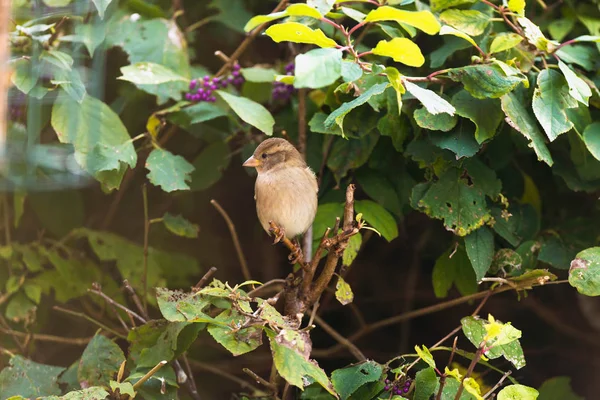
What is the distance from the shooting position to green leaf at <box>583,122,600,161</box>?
1.83 m

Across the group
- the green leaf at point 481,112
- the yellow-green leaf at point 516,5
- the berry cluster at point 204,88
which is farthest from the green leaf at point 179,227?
the yellow-green leaf at point 516,5

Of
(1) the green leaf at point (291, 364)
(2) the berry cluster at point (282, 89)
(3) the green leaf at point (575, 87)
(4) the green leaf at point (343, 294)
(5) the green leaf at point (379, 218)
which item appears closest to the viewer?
(1) the green leaf at point (291, 364)

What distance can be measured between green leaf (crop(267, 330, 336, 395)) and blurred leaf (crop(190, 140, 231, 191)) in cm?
80

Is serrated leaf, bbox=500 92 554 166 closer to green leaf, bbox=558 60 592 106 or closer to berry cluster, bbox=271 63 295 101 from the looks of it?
green leaf, bbox=558 60 592 106

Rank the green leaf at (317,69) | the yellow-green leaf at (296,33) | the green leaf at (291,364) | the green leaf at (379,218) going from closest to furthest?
the green leaf at (317,69)
the yellow-green leaf at (296,33)
the green leaf at (291,364)
the green leaf at (379,218)

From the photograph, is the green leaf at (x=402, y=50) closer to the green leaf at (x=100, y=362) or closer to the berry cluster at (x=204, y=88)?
the berry cluster at (x=204, y=88)

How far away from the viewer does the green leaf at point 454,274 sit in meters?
2.08

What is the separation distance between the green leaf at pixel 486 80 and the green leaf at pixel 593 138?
284mm

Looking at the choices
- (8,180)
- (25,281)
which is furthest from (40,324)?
(8,180)

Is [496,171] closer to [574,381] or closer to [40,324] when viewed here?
[574,381]

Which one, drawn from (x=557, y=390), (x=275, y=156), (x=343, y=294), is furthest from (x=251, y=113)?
(x=557, y=390)

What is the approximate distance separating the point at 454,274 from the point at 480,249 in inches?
7.6

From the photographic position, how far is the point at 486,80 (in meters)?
1.68

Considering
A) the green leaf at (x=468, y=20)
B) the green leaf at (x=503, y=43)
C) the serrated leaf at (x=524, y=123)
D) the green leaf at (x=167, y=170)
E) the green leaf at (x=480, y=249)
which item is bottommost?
the green leaf at (x=480, y=249)
